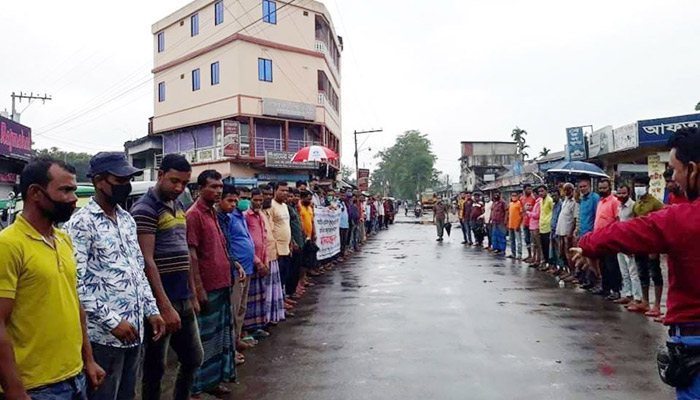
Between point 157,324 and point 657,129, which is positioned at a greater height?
point 657,129

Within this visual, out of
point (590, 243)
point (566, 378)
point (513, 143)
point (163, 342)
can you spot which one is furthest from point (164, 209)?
point (513, 143)

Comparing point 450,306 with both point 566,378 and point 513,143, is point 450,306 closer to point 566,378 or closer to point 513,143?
point 566,378

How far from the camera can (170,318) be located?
11.8 ft

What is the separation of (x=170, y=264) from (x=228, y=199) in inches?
57.9

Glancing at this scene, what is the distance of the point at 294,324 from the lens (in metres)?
7.33

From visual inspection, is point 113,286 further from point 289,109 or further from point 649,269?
point 289,109

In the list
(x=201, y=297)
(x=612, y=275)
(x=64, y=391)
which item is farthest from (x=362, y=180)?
(x=64, y=391)

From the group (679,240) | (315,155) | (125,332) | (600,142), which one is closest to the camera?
(679,240)

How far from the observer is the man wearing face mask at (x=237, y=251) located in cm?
536

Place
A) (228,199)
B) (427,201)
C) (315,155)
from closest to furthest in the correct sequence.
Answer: (228,199)
(315,155)
(427,201)

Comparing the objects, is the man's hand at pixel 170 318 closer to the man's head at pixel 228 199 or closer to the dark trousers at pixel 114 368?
the dark trousers at pixel 114 368

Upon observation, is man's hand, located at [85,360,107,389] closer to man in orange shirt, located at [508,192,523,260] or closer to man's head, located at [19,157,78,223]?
man's head, located at [19,157,78,223]

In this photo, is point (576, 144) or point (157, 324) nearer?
point (157, 324)

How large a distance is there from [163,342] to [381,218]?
28.6m
